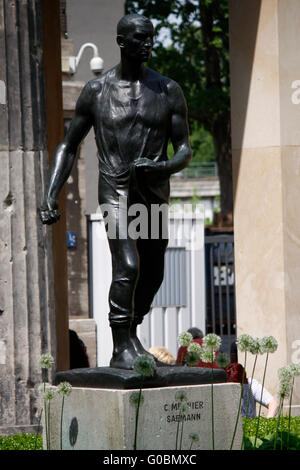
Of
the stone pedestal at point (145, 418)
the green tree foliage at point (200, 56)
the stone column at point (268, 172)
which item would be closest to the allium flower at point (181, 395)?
the stone pedestal at point (145, 418)

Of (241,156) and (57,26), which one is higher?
(57,26)

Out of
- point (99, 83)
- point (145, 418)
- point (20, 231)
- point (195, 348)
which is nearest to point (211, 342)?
point (195, 348)

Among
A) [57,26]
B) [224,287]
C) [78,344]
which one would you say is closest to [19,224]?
[57,26]

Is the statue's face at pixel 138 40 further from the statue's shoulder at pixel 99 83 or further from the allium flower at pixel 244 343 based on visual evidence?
the allium flower at pixel 244 343

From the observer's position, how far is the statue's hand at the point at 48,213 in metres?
7.05

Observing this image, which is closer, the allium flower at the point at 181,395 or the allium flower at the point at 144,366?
the allium flower at the point at 144,366

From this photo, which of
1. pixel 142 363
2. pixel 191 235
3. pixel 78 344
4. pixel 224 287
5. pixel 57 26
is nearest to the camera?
pixel 142 363

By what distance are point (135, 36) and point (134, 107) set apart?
1.38 ft

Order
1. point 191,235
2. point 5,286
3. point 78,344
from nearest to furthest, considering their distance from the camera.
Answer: point 5,286
point 78,344
point 191,235

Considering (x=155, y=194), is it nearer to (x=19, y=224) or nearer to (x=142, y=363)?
(x=142, y=363)

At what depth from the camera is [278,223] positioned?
A: 11.0 m

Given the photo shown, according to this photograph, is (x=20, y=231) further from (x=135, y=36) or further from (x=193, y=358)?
(x=193, y=358)

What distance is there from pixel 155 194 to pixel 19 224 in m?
2.79

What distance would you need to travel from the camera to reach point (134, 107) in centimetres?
700
